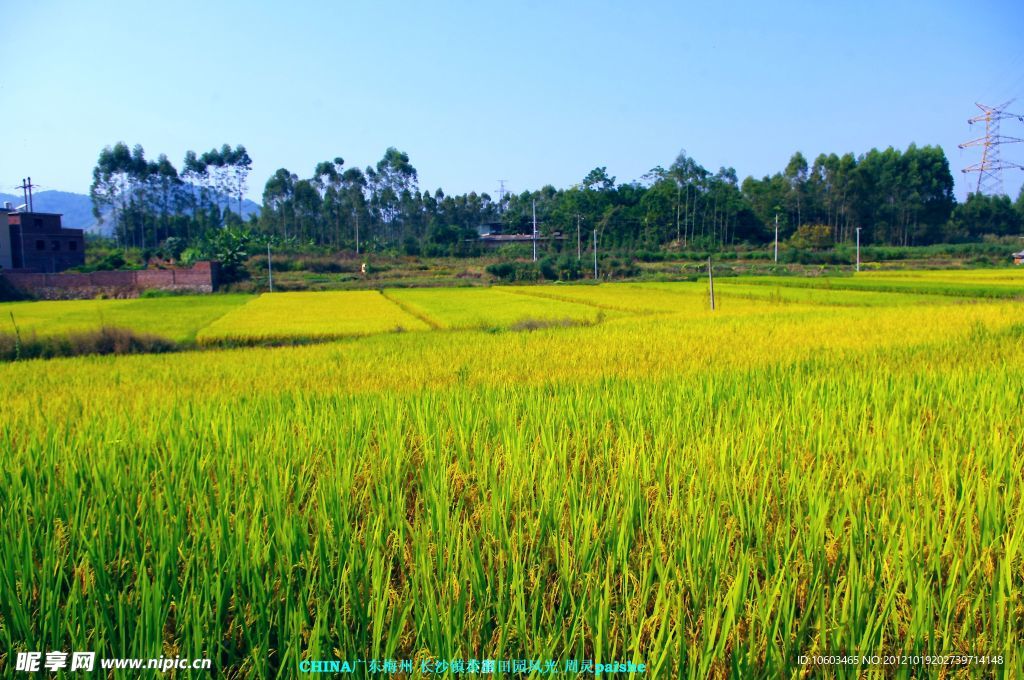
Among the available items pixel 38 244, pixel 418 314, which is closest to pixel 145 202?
pixel 38 244

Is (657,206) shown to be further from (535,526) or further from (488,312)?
(535,526)

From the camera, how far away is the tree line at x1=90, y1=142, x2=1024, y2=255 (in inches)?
2397

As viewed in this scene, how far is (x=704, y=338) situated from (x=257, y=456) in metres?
7.58

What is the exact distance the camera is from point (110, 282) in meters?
30.4

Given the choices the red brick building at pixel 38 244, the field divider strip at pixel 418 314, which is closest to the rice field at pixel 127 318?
the field divider strip at pixel 418 314

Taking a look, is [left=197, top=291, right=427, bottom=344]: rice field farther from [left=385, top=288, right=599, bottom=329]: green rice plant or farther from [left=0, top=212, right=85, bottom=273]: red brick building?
[left=0, top=212, right=85, bottom=273]: red brick building

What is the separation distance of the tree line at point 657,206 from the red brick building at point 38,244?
64.0 feet

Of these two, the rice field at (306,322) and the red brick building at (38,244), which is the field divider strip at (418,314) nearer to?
the rice field at (306,322)

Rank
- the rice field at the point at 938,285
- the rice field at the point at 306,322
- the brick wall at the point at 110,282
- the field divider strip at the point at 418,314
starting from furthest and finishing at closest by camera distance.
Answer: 1. the brick wall at the point at 110,282
2. the rice field at the point at 938,285
3. the field divider strip at the point at 418,314
4. the rice field at the point at 306,322

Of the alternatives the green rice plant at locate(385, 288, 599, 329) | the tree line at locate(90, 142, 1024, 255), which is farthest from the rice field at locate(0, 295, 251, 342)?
the tree line at locate(90, 142, 1024, 255)

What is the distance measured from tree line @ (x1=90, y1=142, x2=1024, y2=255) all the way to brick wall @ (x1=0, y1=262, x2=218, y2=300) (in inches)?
1134

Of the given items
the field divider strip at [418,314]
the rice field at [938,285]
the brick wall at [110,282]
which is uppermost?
the brick wall at [110,282]

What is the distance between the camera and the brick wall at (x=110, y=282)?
28625mm

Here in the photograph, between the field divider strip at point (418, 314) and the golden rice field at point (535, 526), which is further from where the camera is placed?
the field divider strip at point (418, 314)
